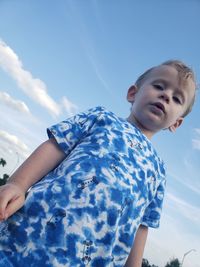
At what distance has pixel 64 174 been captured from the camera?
215 cm

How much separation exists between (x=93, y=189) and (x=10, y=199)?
0.49 metres

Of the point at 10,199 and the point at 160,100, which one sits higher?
the point at 160,100

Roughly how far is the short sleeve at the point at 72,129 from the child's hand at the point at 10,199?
500mm

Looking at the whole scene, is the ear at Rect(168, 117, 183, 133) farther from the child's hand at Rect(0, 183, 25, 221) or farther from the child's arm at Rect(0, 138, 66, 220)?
the child's hand at Rect(0, 183, 25, 221)

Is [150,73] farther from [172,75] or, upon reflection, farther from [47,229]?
[47,229]

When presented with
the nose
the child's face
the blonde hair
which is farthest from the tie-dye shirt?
the blonde hair

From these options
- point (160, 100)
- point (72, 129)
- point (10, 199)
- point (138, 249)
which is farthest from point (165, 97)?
point (10, 199)

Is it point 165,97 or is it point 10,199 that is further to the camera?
point 165,97

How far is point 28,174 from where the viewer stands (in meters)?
2.14

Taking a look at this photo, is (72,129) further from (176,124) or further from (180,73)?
(176,124)

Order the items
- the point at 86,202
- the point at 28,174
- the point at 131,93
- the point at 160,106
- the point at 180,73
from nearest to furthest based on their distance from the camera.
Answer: the point at 86,202
the point at 28,174
the point at 160,106
the point at 180,73
the point at 131,93

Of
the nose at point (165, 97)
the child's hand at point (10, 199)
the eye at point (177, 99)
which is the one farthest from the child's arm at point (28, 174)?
the eye at point (177, 99)

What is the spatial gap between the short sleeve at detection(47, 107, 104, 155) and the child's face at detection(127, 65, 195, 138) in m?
0.37

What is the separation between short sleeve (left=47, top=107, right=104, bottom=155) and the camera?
2.38 metres
